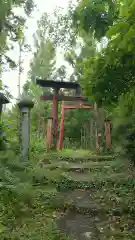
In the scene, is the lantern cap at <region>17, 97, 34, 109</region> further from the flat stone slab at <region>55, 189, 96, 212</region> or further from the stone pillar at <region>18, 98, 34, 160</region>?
the flat stone slab at <region>55, 189, 96, 212</region>

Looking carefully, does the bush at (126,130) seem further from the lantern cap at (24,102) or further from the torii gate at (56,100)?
the torii gate at (56,100)

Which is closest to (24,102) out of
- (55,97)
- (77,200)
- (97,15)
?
(77,200)

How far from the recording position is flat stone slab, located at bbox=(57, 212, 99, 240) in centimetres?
425

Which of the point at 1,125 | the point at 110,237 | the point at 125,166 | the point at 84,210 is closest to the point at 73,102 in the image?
the point at 125,166

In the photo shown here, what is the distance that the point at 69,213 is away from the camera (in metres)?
5.62

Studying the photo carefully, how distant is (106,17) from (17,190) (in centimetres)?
349

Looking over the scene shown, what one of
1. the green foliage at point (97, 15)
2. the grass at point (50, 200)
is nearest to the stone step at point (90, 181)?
the grass at point (50, 200)

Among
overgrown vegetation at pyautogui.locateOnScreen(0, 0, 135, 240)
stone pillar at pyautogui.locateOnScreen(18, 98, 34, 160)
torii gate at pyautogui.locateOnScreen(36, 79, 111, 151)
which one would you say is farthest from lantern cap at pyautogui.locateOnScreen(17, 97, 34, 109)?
torii gate at pyautogui.locateOnScreen(36, 79, 111, 151)

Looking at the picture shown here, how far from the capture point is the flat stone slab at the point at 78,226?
4246 millimetres

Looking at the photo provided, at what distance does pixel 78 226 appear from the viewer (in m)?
4.76

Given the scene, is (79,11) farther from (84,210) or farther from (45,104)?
(45,104)

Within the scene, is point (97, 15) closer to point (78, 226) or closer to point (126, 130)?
point (78, 226)

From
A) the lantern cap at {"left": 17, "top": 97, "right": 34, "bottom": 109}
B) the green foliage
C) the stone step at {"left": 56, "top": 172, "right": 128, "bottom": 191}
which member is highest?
the green foliage

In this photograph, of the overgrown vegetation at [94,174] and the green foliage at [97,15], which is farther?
the green foliage at [97,15]
